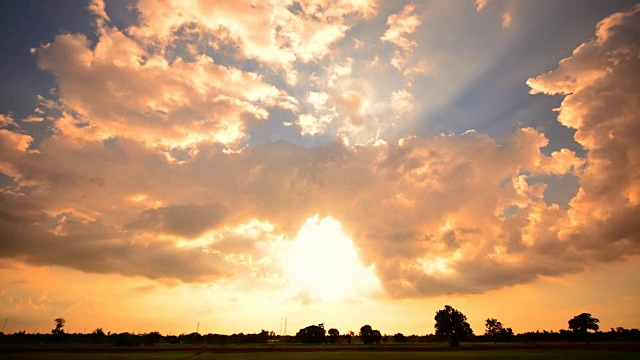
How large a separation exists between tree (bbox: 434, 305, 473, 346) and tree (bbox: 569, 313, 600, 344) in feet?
187

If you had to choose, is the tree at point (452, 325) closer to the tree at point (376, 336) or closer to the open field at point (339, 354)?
the tree at point (376, 336)

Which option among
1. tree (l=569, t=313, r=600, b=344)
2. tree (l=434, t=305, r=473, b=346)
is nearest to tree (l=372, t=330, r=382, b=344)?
tree (l=434, t=305, r=473, b=346)

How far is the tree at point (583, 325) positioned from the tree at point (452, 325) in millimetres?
57063

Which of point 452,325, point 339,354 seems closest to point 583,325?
point 452,325

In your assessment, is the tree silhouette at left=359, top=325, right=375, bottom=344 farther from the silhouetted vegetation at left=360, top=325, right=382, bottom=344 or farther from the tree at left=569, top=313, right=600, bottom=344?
the tree at left=569, top=313, right=600, bottom=344

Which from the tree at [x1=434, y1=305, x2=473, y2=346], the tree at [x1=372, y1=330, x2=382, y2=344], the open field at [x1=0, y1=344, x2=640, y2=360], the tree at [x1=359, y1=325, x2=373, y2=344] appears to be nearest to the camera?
the open field at [x1=0, y1=344, x2=640, y2=360]

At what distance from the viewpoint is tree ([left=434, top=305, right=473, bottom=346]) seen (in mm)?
158375

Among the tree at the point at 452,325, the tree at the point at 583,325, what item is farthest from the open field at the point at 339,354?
the tree at the point at 583,325

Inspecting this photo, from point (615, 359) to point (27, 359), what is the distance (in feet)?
287

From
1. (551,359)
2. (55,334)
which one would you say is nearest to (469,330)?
(551,359)

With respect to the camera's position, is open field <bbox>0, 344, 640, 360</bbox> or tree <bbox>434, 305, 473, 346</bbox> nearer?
open field <bbox>0, 344, 640, 360</bbox>

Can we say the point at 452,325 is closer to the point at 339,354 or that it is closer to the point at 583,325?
the point at 583,325

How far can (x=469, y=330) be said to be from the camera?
160750 mm

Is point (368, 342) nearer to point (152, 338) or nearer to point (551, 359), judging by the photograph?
point (152, 338)
